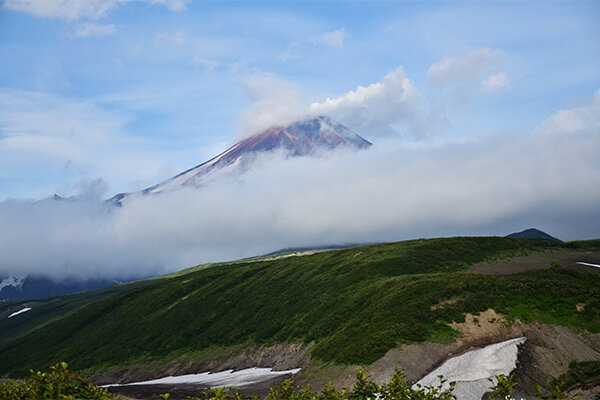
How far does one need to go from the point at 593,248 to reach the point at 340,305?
57.7 m

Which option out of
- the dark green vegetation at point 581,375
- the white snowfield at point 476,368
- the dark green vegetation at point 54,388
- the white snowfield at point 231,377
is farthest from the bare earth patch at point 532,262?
the dark green vegetation at point 54,388

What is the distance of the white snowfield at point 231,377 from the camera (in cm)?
5412

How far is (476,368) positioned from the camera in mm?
34750

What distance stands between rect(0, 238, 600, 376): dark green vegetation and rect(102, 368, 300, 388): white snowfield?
24.0ft

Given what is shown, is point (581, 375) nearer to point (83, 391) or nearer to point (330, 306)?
point (83, 391)

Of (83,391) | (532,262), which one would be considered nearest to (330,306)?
(532,262)

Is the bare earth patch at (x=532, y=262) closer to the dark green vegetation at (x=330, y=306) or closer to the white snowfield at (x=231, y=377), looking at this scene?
the dark green vegetation at (x=330, y=306)

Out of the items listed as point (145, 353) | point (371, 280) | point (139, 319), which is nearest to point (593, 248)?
point (371, 280)

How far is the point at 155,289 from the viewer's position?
13475 cm

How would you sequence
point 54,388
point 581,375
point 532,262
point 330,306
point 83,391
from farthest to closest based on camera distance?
point 532,262
point 330,306
point 581,375
point 83,391
point 54,388

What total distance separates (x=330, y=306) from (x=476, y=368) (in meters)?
38.4

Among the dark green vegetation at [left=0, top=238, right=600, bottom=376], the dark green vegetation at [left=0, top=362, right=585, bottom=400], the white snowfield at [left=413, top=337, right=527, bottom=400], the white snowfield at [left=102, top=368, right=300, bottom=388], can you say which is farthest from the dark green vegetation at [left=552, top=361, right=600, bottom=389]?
the white snowfield at [left=102, top=368, right=300, bottom=388]

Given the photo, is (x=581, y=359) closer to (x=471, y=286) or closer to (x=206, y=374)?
(x=471, y=286)

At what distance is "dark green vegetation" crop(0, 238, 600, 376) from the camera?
4594cm
